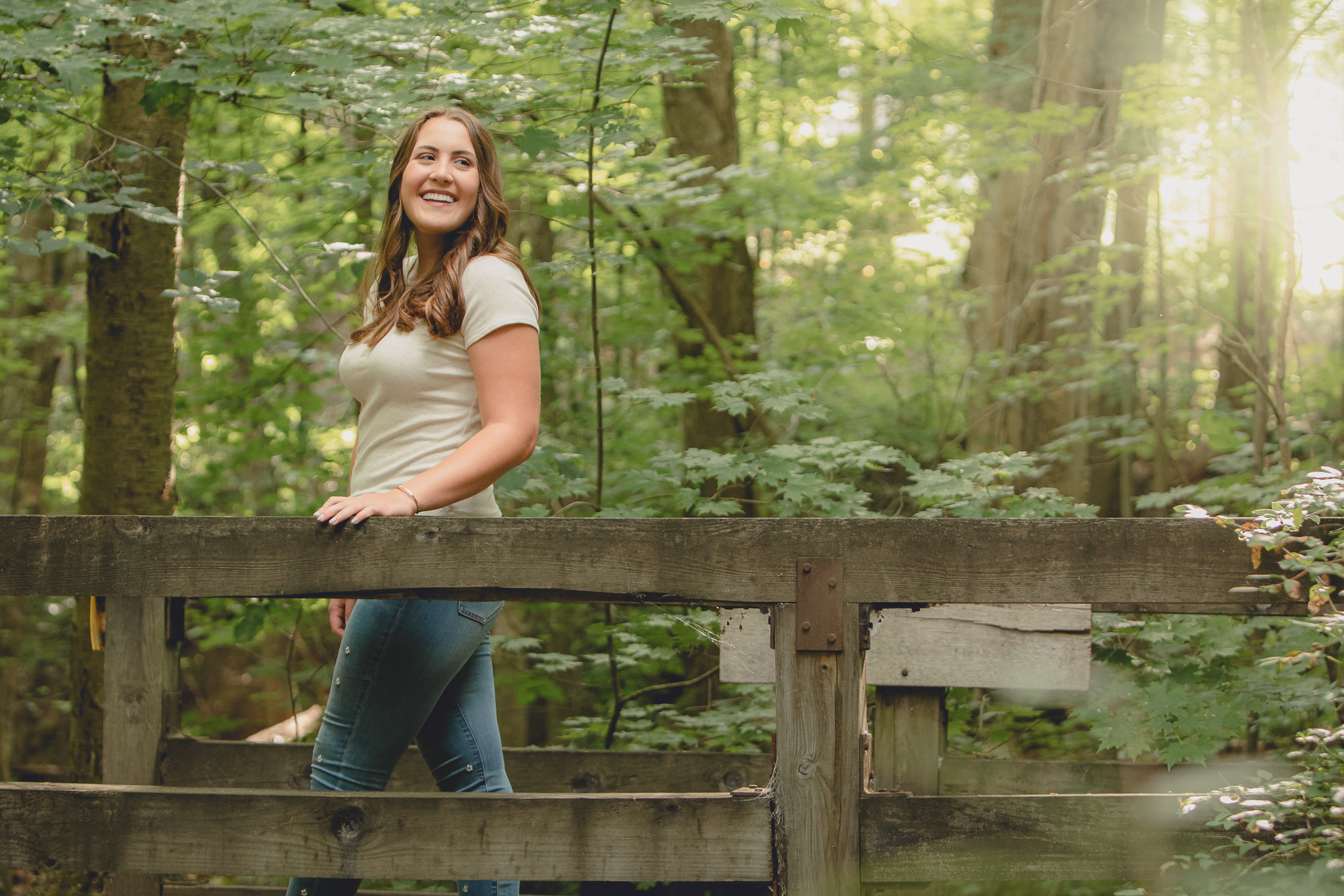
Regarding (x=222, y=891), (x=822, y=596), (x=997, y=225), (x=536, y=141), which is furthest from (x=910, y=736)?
(x=997, y=225)

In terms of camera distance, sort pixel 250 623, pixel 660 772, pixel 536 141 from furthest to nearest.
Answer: pixel 250 623 < pixel 536 141 < pixel 660 772

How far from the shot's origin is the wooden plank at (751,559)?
179cm

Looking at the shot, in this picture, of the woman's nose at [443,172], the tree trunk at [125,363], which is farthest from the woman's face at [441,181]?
the tree trunk at [125,363]

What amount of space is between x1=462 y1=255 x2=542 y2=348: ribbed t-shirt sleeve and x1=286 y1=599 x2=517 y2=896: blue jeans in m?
0.54

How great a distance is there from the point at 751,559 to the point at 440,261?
864mm

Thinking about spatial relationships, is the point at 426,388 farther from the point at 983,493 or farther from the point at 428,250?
the point at 983,493

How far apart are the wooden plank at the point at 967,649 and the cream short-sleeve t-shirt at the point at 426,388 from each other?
117cm

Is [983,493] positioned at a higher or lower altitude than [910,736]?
higher

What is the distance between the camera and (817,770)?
5.99 feet

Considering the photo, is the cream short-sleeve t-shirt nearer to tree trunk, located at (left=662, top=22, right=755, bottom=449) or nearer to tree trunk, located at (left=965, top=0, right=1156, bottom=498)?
tree trunk, located at (left=662, top=22, right=755, bottom=449)

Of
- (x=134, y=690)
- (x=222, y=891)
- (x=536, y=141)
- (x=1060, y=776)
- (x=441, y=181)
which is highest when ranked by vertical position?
(x=536, y=141)

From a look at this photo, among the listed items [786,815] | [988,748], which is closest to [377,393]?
[786,815]

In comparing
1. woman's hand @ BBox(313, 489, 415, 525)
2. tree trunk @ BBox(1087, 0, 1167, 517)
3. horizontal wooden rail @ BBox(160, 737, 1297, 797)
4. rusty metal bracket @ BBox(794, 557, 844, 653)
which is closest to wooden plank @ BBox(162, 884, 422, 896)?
horizontal wooden rail @ BBox(160, 737, 1297, 797)

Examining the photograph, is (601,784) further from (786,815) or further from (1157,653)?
(1157,653)
